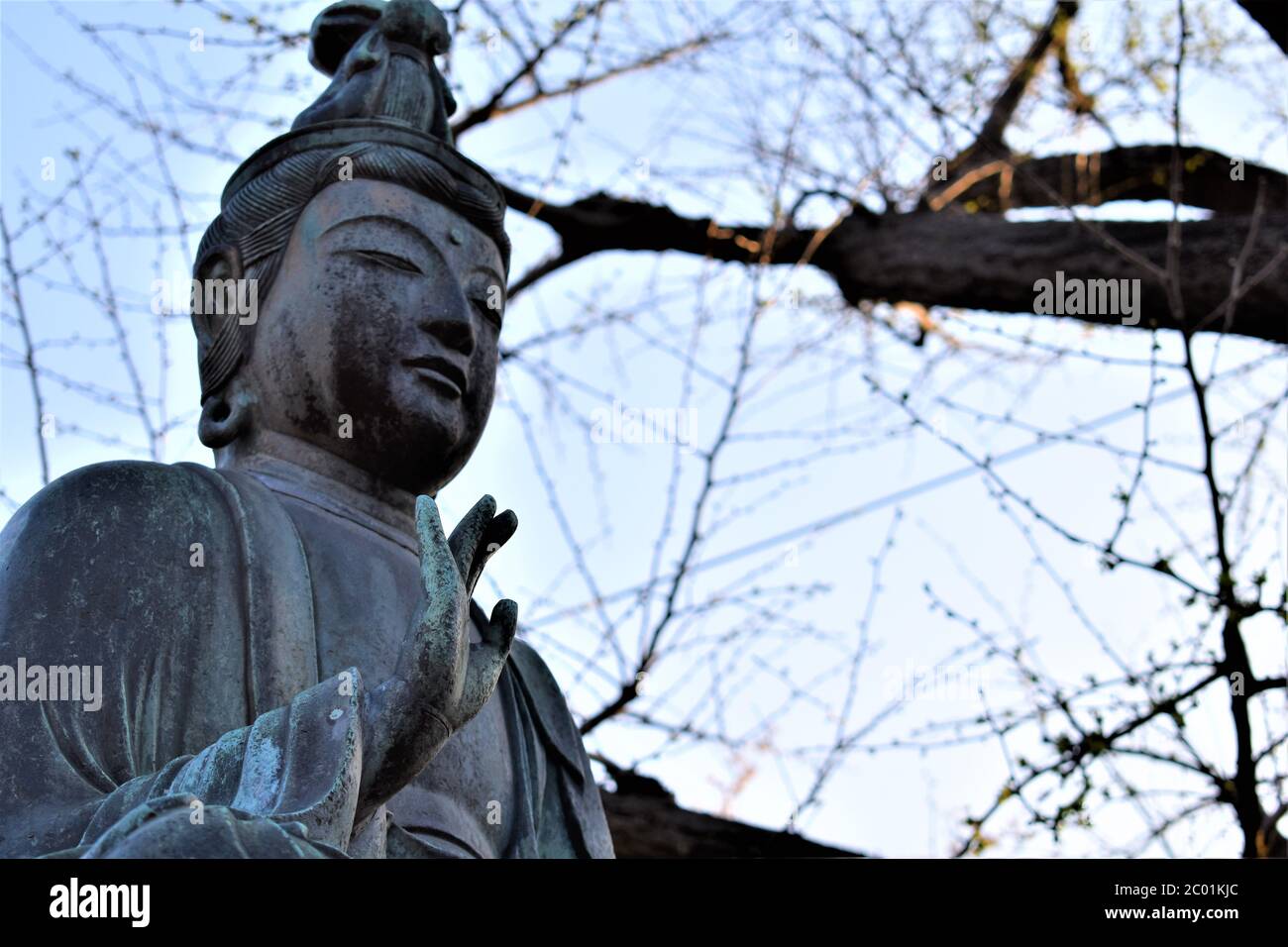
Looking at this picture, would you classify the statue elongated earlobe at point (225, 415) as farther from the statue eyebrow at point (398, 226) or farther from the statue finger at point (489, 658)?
Answer: the statue finger at point (489, 658)

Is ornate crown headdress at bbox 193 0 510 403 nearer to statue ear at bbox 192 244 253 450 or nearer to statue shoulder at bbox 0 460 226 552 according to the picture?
statue ear at bbox 192 244 253 450

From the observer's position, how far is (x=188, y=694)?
4316 millimetres

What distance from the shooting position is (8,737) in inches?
160

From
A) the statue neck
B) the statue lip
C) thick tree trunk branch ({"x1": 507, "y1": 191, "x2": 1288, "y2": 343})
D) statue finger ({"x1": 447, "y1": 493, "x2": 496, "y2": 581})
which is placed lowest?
statue finger ({"x1": 447, "y1": 493, "x2": 496, "y2": 581})

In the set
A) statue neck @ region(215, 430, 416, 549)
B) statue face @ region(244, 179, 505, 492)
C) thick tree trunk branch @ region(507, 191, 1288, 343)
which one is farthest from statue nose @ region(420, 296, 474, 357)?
Result: thick tree trunk branch @ region(507, 191, 1288, 343)

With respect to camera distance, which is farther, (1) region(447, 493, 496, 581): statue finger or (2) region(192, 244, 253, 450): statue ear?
(2) region(192, 244, 253, 450): statue ear

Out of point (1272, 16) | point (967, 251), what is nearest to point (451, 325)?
point (1272, 16)

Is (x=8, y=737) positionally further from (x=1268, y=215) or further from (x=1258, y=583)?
(x=1268, y=215)

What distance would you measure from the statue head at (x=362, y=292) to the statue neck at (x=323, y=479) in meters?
0.03

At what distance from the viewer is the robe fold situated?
12.3 feet

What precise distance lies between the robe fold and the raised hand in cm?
5

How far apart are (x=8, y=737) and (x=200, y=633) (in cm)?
47

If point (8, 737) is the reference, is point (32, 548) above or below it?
above
